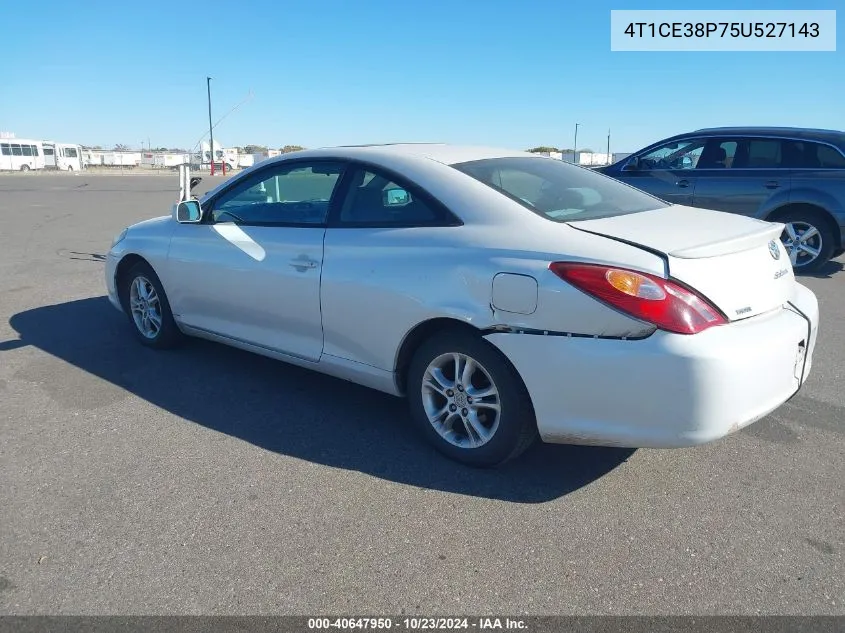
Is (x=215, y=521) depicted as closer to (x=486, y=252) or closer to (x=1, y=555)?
(x=1, y=555)

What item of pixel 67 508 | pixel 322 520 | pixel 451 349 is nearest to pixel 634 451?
pixel 451 349

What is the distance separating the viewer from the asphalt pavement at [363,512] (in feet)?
7.86

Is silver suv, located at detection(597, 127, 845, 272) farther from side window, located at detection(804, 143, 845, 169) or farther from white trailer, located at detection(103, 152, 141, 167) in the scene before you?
white trailer, located at detection(103, 152, 141, 167)

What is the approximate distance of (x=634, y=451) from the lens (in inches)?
137

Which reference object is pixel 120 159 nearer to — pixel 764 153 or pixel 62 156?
pixel 62 156

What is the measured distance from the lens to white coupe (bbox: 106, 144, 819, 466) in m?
2.69

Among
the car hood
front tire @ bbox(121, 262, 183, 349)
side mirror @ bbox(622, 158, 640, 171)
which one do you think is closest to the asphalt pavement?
front tire @ bbox(121, 262, 183, 349)

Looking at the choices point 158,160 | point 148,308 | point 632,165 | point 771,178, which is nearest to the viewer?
point 148,308

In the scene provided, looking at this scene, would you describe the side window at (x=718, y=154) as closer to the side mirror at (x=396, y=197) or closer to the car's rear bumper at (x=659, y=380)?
the car's rear bumper at (x=659, y=380)

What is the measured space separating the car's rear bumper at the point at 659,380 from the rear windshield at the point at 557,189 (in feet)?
2.39

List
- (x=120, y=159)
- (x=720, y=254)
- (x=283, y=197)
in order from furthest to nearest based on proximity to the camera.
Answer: (x=120, y=159), (x=283, y=197), (x=720, y=254)

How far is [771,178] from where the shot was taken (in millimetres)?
8180

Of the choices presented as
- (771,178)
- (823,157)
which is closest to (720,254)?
(771,178)

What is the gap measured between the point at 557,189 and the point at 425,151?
79cm
